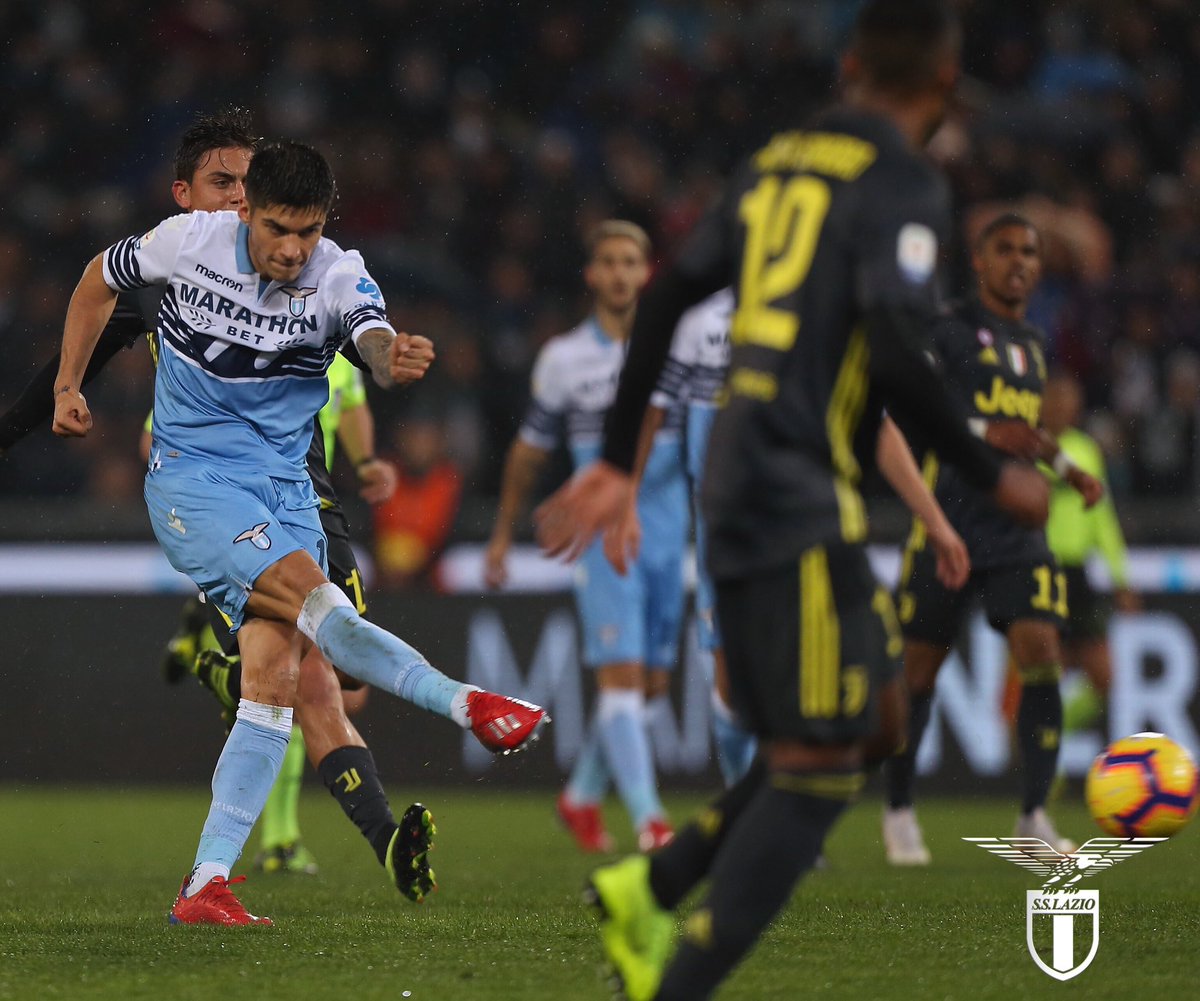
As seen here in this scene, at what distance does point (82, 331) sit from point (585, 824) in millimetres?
3572

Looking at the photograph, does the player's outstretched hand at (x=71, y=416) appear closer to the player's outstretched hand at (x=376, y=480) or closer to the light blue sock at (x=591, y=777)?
the player's outstretched hand at (x=376, y=480)

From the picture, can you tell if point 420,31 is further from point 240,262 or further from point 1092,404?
point 240,262

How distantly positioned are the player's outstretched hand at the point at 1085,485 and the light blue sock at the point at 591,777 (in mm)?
2377

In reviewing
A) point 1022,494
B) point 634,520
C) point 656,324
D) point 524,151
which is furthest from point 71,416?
point 524,151

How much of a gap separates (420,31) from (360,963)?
11.7m

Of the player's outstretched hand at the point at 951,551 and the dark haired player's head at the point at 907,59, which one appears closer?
the dark haired player's head at the point at 907,59

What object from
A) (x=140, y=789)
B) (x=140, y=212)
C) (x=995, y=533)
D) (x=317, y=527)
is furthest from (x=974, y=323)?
(x=140, y=212)

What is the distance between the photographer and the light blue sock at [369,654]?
15.8 feet

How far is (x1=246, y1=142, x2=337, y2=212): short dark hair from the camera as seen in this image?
4902mm

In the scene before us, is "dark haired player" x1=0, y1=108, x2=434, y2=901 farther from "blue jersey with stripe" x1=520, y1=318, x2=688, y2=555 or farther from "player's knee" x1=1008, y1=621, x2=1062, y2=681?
"player's knee" x1=1008, y1=621, x2=1062, y2=681

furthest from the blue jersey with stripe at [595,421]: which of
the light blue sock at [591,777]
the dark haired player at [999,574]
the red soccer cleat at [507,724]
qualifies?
the red soccer cleat at [507,724]

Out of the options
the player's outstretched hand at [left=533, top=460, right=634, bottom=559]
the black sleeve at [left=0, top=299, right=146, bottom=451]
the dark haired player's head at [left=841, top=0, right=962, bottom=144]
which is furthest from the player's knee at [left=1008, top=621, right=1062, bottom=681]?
the player's outstretched hand at [left=533, top=460, right=634, bottom=559]

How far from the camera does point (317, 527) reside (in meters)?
5.36

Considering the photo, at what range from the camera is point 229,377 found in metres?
→ 5.20
